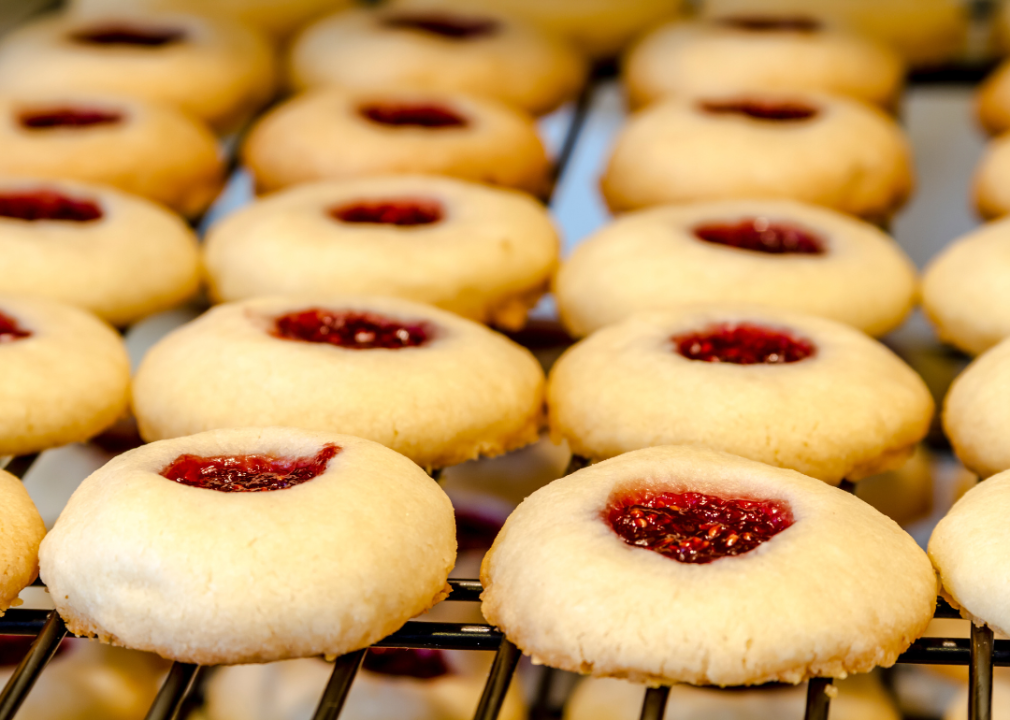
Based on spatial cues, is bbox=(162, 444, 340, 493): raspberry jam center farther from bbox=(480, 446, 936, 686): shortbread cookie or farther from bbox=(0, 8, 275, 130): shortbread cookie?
bbox=(0, 8, 275, 130): shortbread cookie

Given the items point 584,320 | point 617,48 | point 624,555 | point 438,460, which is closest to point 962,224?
point 617,48

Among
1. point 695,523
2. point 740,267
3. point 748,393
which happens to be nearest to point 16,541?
point 695,523

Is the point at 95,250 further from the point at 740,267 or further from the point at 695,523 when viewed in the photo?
the point at 695,523

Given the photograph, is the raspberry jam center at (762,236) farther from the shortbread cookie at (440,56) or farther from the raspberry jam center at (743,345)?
the shortbread cookie at (440,56)

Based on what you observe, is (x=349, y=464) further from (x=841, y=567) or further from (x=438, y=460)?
(x=841, y=567)

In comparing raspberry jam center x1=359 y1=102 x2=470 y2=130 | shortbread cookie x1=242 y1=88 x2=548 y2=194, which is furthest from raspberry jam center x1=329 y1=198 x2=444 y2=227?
raspberry jam center x1=359 y1=102 x2=470 y2=130

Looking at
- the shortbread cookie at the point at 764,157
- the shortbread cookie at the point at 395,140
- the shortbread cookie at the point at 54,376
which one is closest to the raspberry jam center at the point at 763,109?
the shortbread cookie at the point at 764,157
